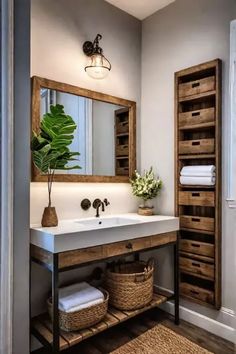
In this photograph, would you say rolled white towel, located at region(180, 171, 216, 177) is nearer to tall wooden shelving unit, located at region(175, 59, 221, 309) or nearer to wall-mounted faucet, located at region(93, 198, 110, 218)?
tall wooden shelving unit, located at region(175, 59, 221, 309)

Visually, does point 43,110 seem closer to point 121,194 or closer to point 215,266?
point 121,194

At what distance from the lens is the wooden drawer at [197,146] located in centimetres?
217

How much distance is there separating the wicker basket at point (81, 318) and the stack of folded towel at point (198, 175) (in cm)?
117

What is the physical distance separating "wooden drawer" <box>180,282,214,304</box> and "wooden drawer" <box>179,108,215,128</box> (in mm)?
1352

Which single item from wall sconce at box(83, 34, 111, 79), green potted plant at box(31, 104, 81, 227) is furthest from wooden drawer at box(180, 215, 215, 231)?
wall sconce at box(83, 34, 111, 79)

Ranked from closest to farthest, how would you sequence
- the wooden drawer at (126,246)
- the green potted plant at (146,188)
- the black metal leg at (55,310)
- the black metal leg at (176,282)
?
the black metal leg at (55,310)
the wooden drawer at (126,246)
the black metal leg at (176,282)
the green potted plant at (146,188)

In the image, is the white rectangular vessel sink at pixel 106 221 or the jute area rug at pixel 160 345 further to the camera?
the white rectangular vessel sink at pixel 106 221

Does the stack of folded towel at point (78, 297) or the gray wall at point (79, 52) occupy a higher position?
the gray wall at point (79, 52)

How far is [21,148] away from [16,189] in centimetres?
24

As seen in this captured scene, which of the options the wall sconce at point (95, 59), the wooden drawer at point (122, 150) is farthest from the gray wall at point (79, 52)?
the wooden drawer at point (122, 150)

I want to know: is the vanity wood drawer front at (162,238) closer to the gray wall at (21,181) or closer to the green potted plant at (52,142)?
the green potted plant at (52,142)

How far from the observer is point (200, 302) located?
219 cm

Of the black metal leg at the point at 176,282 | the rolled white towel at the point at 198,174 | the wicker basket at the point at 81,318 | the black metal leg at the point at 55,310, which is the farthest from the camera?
the black metal leg at the point at 176,282

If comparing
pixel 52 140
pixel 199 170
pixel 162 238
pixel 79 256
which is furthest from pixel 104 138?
pixel 79 256
